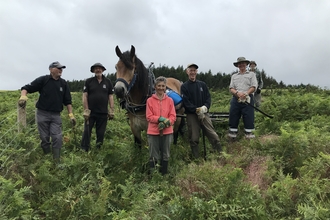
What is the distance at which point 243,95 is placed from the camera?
612cm

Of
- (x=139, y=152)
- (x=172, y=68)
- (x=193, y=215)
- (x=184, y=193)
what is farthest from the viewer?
(x=172, y=68)

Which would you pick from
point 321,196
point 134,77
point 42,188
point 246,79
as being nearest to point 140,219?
point 42,188

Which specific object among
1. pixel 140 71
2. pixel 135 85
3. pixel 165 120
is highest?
pixel 140 71

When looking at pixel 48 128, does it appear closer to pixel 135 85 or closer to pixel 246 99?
pixel 135 85

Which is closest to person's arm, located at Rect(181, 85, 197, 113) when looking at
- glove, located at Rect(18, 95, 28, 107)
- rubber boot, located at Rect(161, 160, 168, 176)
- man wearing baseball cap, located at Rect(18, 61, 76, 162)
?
rubber boot, located at Rect(161, 160, 168, 176)

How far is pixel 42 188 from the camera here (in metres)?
4.15

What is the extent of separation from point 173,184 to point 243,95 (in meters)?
2.76

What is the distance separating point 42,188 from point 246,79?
15.9 feet

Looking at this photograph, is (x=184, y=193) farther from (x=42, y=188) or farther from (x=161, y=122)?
(x=42, y=188)

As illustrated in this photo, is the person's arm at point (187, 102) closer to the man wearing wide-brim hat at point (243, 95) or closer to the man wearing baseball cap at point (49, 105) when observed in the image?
the man wearing wide-brim hat at point (243, 95)

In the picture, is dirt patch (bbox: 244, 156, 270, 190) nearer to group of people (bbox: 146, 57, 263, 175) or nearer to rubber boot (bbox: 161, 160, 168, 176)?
group of people (bbox: 146, 57, 263, 175)

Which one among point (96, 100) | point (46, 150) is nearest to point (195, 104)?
point (96, 100)

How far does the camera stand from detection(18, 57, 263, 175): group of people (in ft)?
16.1

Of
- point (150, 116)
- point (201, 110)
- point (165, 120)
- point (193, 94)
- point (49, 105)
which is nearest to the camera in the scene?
point (165, 120)
